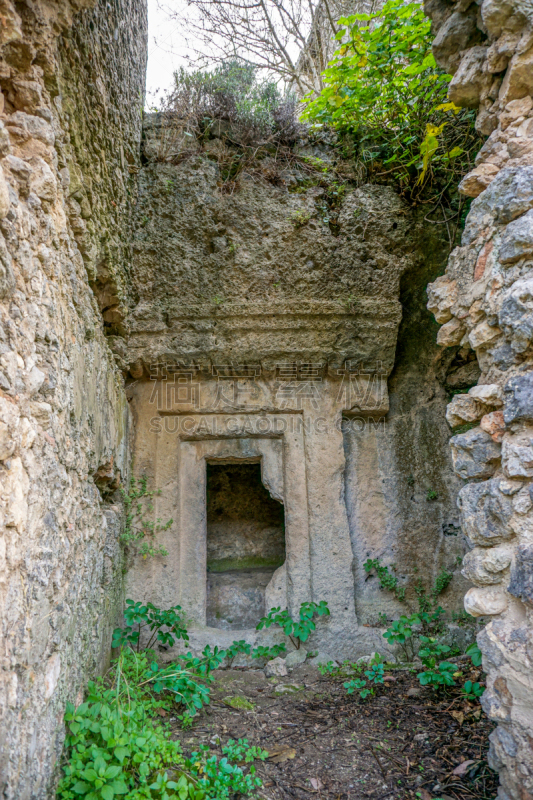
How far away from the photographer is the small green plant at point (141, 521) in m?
4.09

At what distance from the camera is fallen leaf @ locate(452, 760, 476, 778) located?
2.39 m

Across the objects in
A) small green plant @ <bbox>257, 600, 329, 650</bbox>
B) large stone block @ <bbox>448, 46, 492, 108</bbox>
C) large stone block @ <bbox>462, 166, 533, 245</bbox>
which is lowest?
small green plant @ <bbox>257, 600, 329, 650</bbox>

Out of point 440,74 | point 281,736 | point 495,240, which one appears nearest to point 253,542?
point 281,736

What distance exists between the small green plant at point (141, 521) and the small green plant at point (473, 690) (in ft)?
7.45

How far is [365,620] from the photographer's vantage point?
13.8 ft

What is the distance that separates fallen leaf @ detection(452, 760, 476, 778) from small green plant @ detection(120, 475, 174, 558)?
2411 mm

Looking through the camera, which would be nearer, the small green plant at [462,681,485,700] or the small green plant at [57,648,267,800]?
the small green plant at [57,648,267,800]

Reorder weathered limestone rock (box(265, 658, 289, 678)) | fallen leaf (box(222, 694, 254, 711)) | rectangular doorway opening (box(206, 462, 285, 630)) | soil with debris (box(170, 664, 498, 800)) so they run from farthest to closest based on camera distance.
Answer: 1. rectangular doorway opening (box(206, 462, 285, 630))
2. weathered limestone rock (box(265, 658, 289, 678))
3. fallen leaf (box(222, 694, 254, 711))
4. soil with debris (box(170, 664, 498, 800))

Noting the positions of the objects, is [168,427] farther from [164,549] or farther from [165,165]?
[165,165]

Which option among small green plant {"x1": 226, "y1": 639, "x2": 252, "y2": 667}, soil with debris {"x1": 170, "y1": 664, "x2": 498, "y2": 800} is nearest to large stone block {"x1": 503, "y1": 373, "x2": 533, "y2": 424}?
soil with debris {"x1": 170, "y1": 664, "x2": 498, "y2": 800}

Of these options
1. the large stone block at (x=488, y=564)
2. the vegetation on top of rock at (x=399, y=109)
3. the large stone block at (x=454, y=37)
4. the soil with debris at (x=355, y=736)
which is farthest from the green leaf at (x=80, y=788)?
the vegetation on top of rock at (x=399, y=109)

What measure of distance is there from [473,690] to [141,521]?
2.56 meters

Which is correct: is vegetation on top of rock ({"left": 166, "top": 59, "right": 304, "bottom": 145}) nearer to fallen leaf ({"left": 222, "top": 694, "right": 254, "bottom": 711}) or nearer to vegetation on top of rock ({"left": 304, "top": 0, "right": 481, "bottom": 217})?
vegetation on top of rock ({"left": 304, "top": 0, "right": 481, "bottom": 217})

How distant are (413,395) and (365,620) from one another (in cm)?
191
